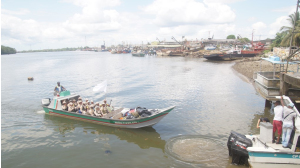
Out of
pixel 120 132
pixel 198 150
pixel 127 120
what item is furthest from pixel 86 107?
pixel 198 150

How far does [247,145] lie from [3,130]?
16405 millimetres

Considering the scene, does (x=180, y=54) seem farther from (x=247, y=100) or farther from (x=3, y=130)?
(x=3, y=130)

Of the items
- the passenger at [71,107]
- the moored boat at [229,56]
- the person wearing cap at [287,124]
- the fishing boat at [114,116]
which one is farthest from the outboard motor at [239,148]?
the moored boat at [229,56]

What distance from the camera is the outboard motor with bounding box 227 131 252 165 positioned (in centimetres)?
895

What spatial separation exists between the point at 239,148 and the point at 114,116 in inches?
328

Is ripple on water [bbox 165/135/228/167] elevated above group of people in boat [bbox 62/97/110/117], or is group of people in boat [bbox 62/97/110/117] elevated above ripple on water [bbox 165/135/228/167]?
group of people in boat [bbox 62/97/110/117]

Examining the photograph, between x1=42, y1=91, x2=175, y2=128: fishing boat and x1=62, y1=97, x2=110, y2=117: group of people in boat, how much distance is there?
28cm

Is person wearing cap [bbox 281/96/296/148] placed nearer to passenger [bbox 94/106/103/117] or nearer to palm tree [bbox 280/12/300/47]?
passenger [bbox 94/106/103/117]

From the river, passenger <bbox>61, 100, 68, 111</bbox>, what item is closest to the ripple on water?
the river

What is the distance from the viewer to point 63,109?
1672 cm

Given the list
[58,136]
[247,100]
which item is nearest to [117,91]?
[58,136]

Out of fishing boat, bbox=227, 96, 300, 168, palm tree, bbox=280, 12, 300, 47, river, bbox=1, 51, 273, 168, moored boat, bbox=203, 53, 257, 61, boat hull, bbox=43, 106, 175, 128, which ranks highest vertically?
palm tree, bbox=280, 12, 300, 47

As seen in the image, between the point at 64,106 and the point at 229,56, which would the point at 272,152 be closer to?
the point at 64,106

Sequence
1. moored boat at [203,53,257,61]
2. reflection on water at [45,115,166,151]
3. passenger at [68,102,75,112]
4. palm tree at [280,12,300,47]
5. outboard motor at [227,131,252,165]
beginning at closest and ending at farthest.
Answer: outboard motor at [227,131,252,165] → reflection on water at [45,115,166,151] → passenger at [68,102,75,112] → palm tree at [280,12,300,47] → moored boat at [203,53,257,61]
